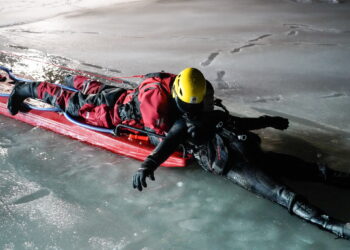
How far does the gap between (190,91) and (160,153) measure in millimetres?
495

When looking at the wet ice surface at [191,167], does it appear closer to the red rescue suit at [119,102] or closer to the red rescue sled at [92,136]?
the red rescue sled at [92,136]

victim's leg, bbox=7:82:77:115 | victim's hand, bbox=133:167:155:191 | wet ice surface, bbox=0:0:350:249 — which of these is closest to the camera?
victim's hand, bbox=133:167:155:191

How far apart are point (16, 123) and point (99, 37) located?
3754mm

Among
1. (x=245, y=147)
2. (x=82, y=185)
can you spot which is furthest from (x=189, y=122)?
(x=82, y=185)

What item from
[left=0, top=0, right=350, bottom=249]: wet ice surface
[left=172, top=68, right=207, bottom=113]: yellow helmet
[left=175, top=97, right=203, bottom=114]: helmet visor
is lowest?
[left=0, top=0, right=350, bottom=249]: wet ice surface

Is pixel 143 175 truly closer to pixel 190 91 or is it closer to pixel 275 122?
pixel 190 91

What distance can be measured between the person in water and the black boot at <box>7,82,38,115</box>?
128 cm

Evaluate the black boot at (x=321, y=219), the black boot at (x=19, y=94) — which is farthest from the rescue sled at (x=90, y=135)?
the black boot at (x=321, y=219)

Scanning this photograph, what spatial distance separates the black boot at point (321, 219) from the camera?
7.61 feet

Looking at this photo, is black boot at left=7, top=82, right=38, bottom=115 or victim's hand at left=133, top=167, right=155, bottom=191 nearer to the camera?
victim's hand at left=133, top=167, right=155, bottom=191

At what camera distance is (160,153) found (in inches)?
104

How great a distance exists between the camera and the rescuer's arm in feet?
8.17

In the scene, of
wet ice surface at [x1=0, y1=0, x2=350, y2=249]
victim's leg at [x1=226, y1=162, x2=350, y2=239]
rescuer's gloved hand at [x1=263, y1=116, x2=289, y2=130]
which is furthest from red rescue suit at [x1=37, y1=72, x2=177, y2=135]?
rescuer's gloved hand at [x1=263, y1=116, x2=289, y2=130]

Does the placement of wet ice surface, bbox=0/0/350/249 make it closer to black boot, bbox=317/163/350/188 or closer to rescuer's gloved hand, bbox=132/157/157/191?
black boot, bbox=317/163/350/188
